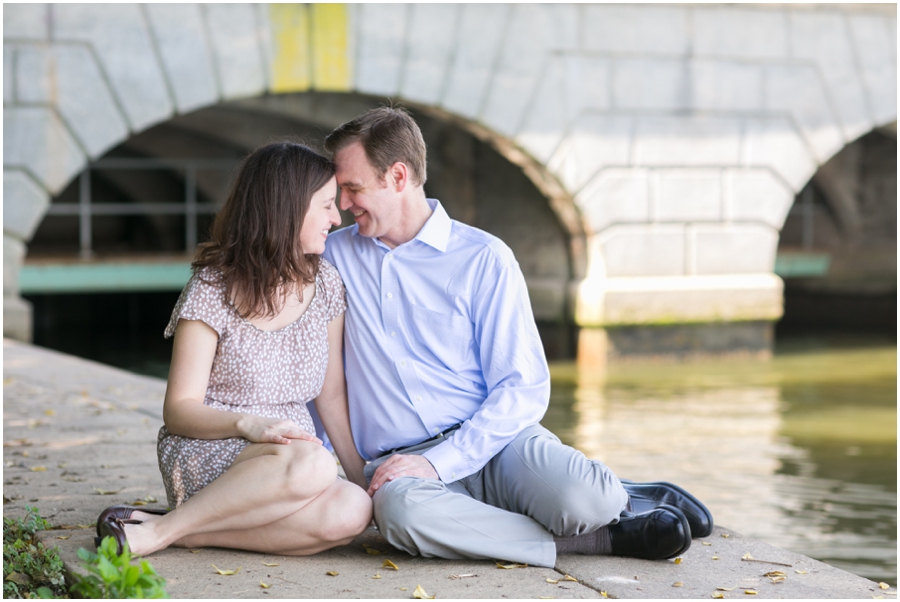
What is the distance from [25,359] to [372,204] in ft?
16.7

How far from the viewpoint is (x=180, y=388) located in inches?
111

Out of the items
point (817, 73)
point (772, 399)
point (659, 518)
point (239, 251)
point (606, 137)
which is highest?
point (817, 73)

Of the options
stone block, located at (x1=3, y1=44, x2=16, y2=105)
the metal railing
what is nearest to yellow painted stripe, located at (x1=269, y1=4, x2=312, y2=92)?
stone block, located at (x1=3, y1=44, x2=16, y2=105)

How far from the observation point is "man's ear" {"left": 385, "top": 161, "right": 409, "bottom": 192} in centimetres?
313

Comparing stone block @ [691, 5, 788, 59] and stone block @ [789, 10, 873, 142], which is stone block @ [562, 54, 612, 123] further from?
stone block @ [789, 10, 873, 142]

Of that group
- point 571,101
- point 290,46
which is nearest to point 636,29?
point 571,101

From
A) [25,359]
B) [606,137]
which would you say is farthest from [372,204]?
[606,137]

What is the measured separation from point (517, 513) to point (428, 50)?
7253 millimetres

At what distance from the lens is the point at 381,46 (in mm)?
9492

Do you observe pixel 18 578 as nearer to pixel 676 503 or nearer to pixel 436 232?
pixel 436 232

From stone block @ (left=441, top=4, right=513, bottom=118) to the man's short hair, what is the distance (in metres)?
6.77

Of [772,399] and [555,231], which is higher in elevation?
[555,231]

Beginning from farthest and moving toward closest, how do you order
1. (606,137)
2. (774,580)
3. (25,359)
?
(606,137)
(25,359)
(774,580)

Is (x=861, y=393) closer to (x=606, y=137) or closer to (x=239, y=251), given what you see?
(x=606, y=137)
